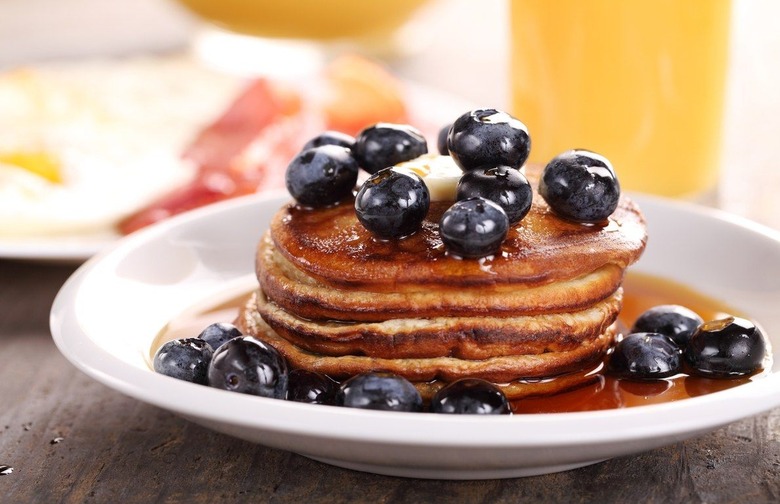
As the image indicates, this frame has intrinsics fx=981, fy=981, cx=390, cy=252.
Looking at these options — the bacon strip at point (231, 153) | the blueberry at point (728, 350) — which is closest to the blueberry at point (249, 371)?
the blueberry at point (728, 350)

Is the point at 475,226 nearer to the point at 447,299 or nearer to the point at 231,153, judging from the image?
the point at 447,299

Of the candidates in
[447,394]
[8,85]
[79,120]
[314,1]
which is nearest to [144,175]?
[79,120]

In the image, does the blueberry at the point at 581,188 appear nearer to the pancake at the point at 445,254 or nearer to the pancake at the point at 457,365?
the pancake at the point at 445,254

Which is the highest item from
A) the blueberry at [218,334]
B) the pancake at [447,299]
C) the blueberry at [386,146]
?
the blueberry at [386,146]

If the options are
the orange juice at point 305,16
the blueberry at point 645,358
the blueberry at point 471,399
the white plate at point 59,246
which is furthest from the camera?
the orange juice at point 305,16

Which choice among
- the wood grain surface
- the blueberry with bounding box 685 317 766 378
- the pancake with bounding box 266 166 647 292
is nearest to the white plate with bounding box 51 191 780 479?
the wood grain surface

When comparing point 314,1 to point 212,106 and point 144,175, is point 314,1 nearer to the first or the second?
point 212,106

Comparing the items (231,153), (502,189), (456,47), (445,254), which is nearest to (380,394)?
(445,254)
